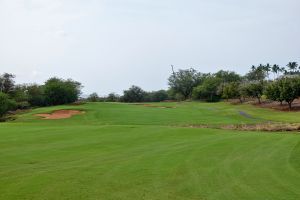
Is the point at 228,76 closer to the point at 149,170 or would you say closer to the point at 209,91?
the point at 209,91

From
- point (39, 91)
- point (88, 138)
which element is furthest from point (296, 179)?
point (39, 91)

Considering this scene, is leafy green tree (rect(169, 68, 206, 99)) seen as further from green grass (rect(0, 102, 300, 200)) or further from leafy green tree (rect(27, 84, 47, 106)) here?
green grass (rect(0, 102, 300, 200))

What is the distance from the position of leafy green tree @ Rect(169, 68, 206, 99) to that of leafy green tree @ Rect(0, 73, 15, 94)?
73673mm

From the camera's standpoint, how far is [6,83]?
9150 centimetres

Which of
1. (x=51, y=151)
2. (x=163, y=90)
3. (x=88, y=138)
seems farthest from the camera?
(x=163, y=90)

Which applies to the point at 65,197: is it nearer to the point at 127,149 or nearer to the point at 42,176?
the point at 42,176

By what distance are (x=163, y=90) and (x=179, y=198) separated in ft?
476

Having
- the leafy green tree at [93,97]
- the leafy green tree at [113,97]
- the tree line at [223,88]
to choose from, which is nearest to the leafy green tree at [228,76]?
the tree line at [223,88]

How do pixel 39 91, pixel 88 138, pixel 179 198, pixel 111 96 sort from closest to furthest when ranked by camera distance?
pixel 179 198
pixel 88 138
pixel 39 91
pixel 111 96

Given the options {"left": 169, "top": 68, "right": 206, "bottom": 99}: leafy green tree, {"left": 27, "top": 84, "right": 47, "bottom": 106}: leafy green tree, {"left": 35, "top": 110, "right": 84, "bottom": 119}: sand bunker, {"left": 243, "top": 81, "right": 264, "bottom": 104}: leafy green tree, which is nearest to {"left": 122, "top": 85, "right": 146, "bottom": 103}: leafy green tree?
{"left": 169, "top": 68, "right": 206, "bottom": 99}: leafy green tree

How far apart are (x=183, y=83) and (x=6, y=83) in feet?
257

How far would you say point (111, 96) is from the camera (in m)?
131

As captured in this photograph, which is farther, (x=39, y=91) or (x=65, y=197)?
(x=39, y=91)

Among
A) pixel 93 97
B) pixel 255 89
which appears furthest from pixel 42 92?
pixel 255 89
